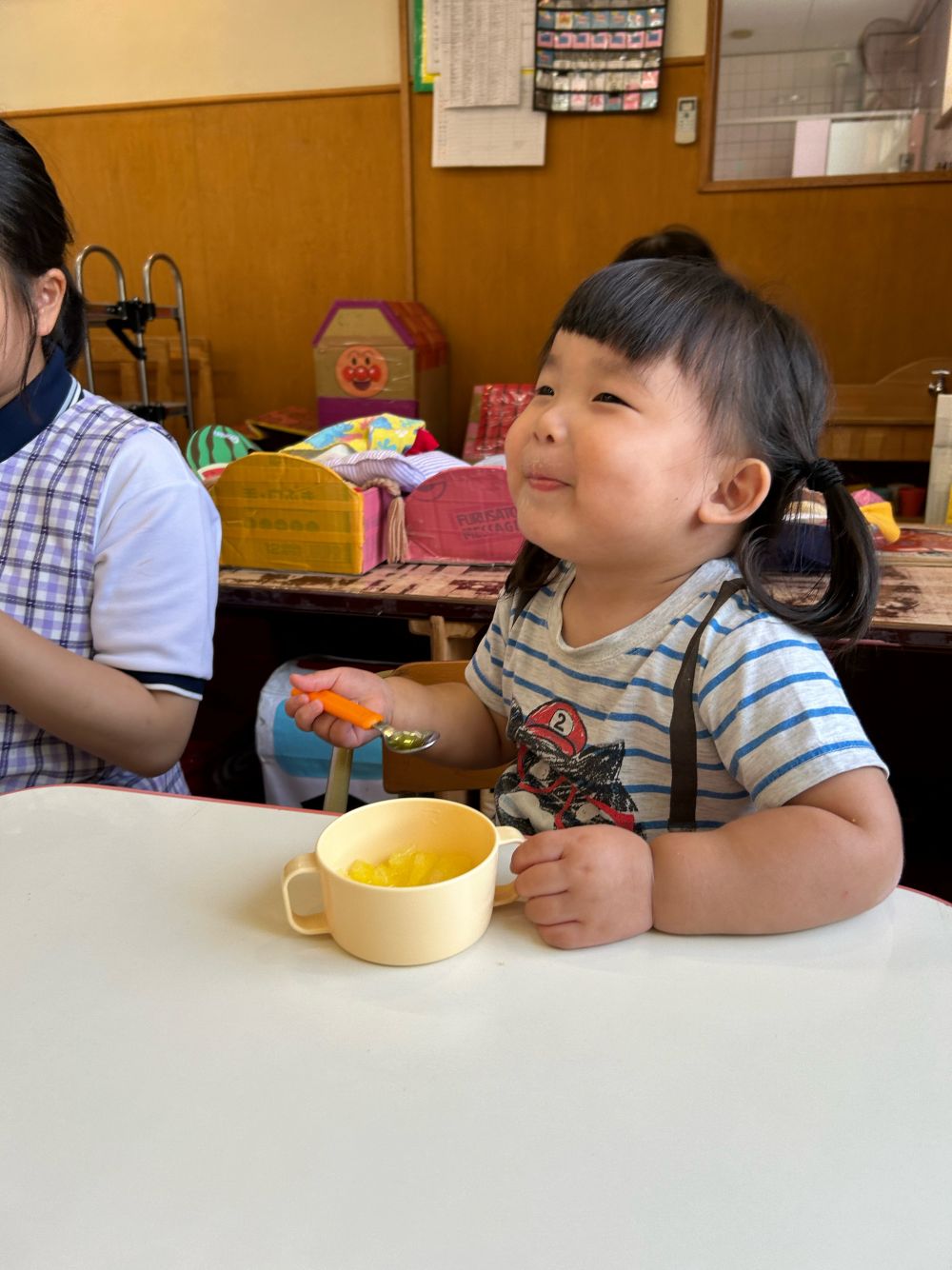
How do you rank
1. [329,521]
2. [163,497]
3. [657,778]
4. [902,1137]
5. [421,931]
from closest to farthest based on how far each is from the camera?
[902,1137] → [421,931] → [657,778] → [163,497] → [329,521]

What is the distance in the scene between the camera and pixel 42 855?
736 millimetres

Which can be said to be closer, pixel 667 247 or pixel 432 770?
pixel 432 770

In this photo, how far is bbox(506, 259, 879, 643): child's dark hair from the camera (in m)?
0.82

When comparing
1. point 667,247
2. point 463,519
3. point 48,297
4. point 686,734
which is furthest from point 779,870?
point 667,247

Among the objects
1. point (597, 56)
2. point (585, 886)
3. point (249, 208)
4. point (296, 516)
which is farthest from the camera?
point (249, 208)

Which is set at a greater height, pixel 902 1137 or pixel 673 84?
pixel 673 84

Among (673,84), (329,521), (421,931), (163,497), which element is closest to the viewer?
(421,931)

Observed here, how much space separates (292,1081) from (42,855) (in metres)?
0.33

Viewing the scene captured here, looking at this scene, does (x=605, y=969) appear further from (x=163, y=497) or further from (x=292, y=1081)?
(x=163, y=497)

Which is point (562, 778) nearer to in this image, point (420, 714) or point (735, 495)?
point (420, 714)

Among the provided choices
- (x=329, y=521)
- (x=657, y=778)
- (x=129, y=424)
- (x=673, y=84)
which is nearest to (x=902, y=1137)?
(x=657, y=778)

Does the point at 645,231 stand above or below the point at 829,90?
below

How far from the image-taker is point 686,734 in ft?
2.77

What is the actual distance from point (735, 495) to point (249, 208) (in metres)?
3.44
